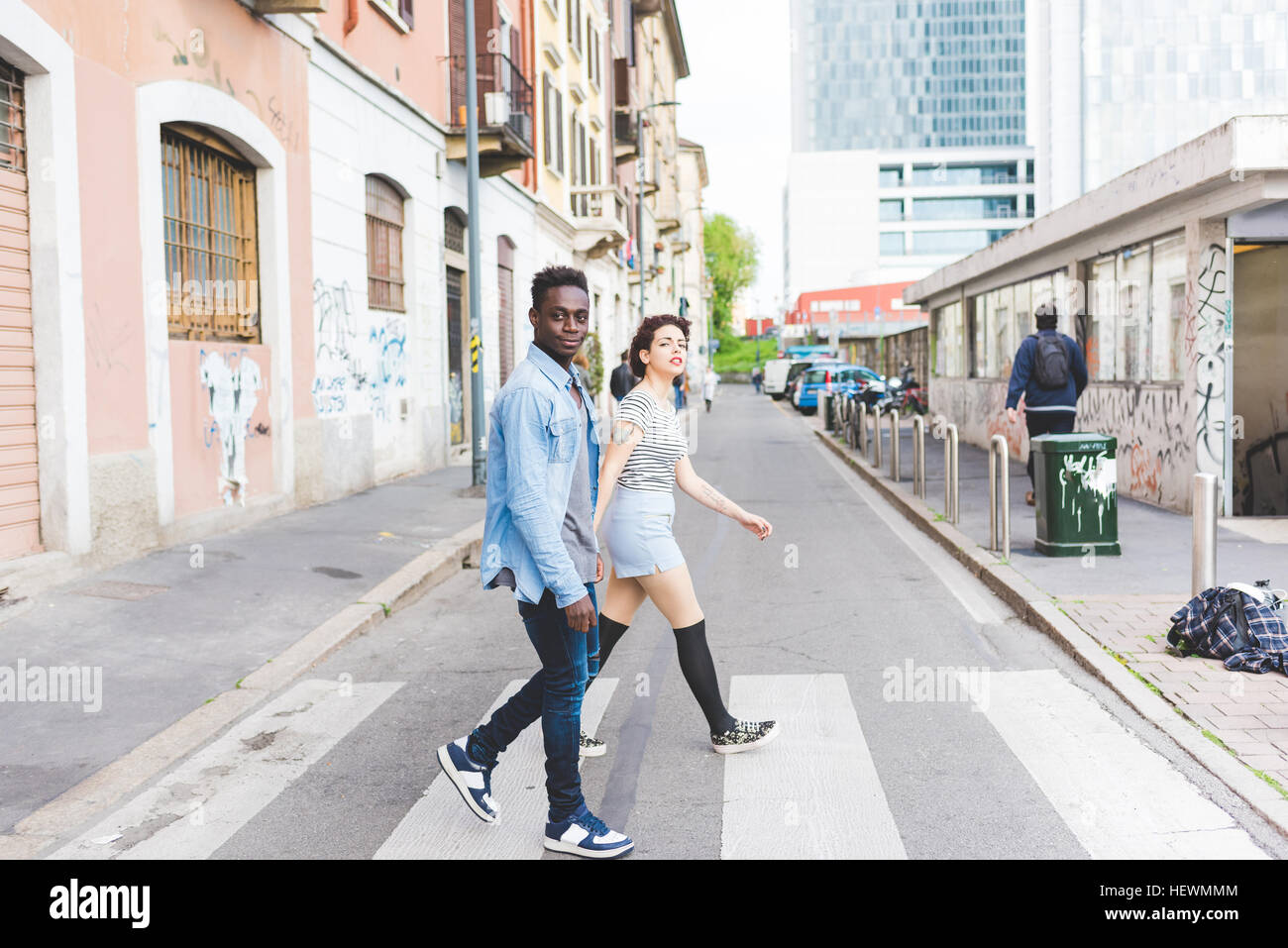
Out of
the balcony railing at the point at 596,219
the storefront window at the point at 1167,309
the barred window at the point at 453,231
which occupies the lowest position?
the storefront window at the point at 1167,309

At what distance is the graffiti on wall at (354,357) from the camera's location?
13.3 meters

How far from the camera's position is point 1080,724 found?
530cm

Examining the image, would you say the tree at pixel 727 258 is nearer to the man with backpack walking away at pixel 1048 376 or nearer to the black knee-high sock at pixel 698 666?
the man with backpack walking away at pixel 1048 376

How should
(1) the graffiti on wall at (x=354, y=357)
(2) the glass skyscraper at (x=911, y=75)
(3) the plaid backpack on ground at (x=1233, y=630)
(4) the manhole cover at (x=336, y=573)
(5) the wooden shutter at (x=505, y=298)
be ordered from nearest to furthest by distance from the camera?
(3) the plaid backpack on ground at (x=1233, y=630) → (4) the manhole cover at (x=336, y=573) → (1) the graffiti on wall at (x=354, y=357) → (5) the wooden shutter at (x=505, y=298) → (2) the glass skyscraper at (x=911, y=75)

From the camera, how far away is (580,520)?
12.9 ft

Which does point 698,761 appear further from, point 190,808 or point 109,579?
point 109,579

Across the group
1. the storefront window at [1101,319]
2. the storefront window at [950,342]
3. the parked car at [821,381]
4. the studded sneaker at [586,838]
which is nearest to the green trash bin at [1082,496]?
the storefront window at [1101,319]

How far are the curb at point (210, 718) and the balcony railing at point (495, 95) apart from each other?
10643mm

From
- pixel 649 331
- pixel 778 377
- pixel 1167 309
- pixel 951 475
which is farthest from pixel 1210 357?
pixel 778 377

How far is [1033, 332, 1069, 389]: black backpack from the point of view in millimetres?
11289

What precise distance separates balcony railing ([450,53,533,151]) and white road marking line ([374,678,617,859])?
15.0m

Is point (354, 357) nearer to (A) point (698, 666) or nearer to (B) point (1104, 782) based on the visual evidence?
(A) point (698, 666)

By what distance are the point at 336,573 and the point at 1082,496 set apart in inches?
219
